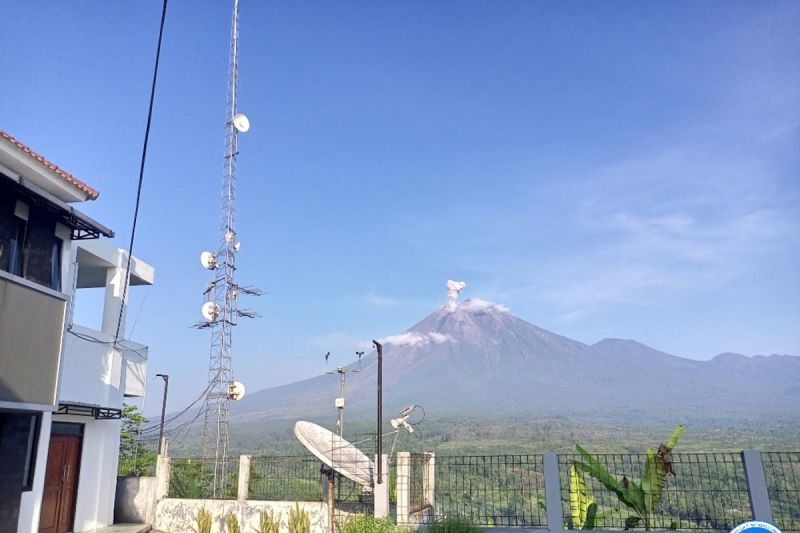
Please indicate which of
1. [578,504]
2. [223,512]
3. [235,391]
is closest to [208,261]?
[235,391]

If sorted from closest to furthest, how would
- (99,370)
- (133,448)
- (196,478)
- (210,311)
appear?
(99,370)
(196,478)
(210,311)
(133,448)

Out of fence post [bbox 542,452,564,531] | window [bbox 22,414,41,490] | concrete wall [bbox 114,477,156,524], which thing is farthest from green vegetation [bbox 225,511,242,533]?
fence post [bbox 542,452,564,531]

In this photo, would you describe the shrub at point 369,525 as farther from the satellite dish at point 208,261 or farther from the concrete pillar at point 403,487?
the satellite dish at point 208,261

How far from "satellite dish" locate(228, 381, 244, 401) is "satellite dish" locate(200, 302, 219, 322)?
8.02ft

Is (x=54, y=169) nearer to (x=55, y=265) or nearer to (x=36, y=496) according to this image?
(x=55, y=265)

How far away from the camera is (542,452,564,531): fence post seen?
1127 centimetres

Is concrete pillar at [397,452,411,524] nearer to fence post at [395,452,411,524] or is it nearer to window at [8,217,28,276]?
fence post at [395,452,411,524]

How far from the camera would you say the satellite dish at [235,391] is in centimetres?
1811

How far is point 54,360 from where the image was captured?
9.48m

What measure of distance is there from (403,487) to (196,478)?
7.18 meters

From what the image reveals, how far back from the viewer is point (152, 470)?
59.6 ft

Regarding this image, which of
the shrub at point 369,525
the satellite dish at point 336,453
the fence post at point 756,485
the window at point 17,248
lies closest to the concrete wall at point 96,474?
the satellite dish at point 336,453

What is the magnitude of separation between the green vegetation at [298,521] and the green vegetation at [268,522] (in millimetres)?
340

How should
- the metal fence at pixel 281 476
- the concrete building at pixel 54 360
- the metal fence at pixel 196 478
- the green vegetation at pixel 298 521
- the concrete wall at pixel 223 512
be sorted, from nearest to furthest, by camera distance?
the concrete building at pixel 54 360 < the green vegetation at pixel 298 521 < the concrete wall at pixel 223 512 < the metal fence at pixel 281 476 < the metal fence at pixel 196 478
